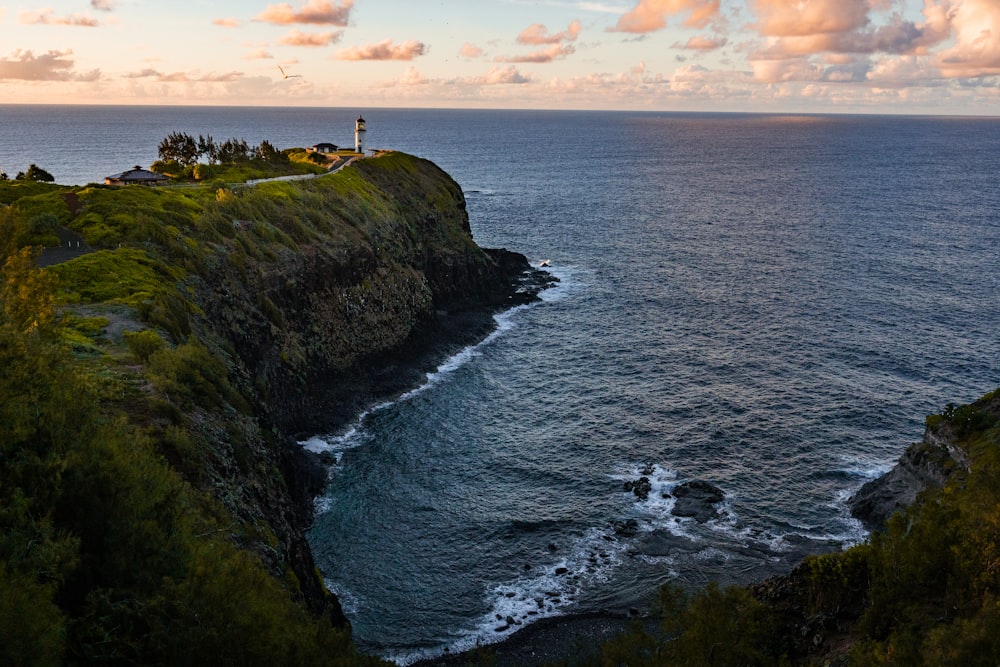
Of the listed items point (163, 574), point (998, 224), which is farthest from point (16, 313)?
point (998, 224)

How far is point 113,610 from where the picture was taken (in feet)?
58.3

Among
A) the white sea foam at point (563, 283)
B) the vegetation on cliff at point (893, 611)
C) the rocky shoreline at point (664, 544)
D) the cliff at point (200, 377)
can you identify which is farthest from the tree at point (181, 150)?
the vegetation on cliff at point (893, 611)

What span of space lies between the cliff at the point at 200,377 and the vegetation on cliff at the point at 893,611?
12102mm

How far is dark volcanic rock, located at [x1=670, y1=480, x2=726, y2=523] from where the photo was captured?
52406 mm

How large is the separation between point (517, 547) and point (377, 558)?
9633 mm

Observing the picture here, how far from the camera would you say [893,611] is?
84.4 feet

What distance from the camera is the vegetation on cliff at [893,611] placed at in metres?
21.8

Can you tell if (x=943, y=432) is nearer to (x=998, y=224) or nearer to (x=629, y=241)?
(x=629, y=241)

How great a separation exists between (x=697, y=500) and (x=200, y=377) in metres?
36.2

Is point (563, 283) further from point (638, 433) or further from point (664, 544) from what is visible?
point (664, 544)

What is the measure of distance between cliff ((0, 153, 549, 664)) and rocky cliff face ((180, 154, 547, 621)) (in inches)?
9.6

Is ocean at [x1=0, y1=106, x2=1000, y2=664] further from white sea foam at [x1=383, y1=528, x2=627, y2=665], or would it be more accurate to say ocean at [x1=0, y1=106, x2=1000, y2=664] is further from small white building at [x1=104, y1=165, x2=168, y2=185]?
small white building at [x1=104, y1=165, x2=168, y2=185]

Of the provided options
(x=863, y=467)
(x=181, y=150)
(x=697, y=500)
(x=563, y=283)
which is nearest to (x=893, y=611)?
(x=697, y=500)

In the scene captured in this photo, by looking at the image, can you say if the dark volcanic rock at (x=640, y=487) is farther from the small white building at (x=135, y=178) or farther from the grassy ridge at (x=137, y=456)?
the small white building at (x=135, y=178)
